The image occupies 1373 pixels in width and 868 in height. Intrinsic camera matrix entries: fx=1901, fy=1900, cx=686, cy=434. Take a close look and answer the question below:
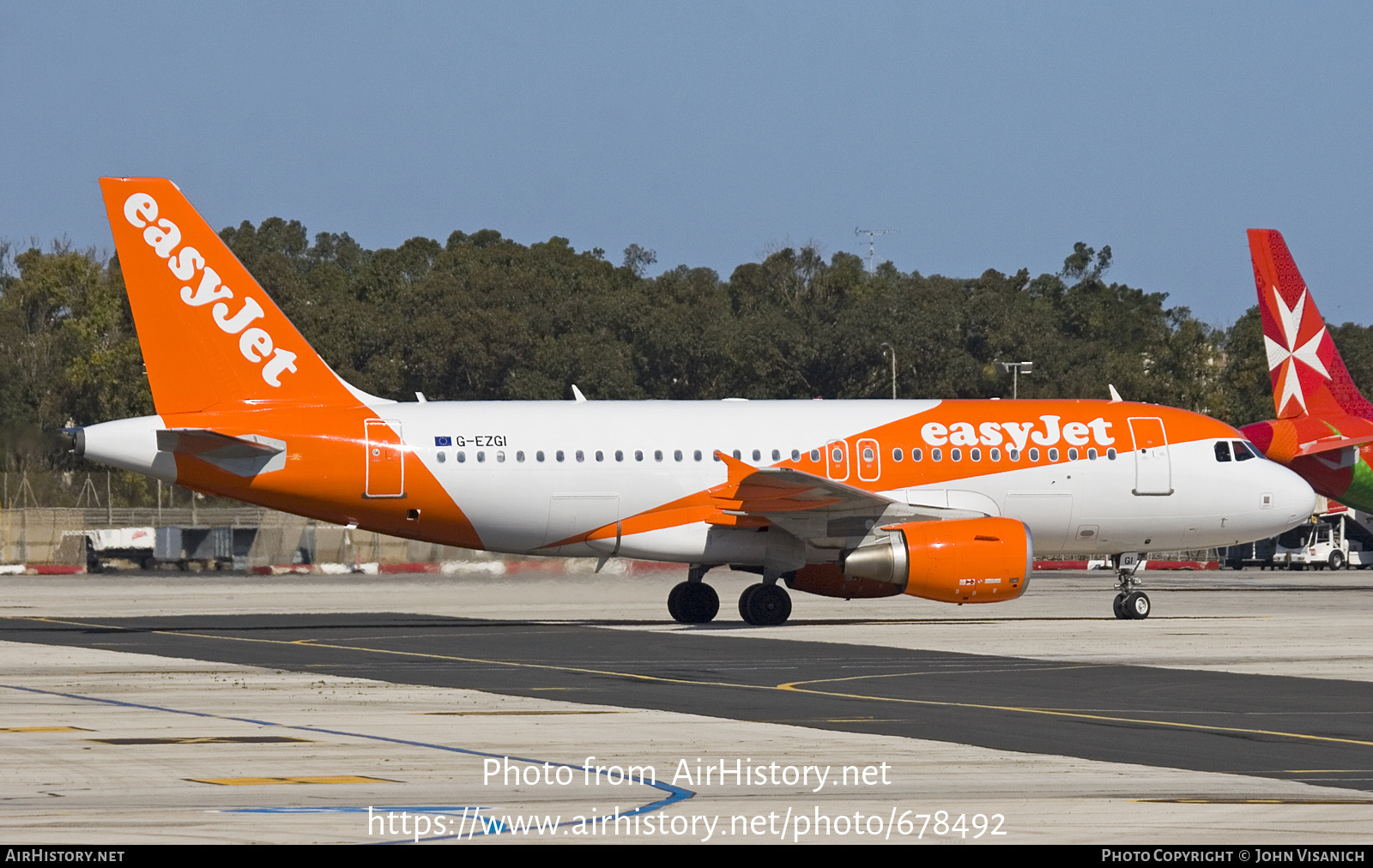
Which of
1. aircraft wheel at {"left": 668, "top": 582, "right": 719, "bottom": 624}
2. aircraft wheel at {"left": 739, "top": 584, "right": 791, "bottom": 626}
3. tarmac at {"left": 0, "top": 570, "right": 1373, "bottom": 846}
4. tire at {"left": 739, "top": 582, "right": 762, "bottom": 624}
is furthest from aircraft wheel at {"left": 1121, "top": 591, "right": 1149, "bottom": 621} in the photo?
aircraft wheel at {"left": 668, "top": 582, "right": 719, "bottom": 624}

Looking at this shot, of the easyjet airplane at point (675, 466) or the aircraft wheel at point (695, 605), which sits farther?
the aircraft wheel at point (695, 605)

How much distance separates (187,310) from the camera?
31266 millimetres

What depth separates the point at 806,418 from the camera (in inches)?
1319

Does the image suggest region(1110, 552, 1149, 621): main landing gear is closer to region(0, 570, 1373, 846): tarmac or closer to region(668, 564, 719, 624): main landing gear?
region(0, 570, 1373, 846): tarmac

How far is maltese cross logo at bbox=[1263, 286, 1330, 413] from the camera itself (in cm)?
4841

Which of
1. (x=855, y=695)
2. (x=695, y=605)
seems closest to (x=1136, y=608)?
(x=695, y=605)

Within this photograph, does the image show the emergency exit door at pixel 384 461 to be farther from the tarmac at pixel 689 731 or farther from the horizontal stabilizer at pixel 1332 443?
the horizontal stabilizer at pixel 1332 443

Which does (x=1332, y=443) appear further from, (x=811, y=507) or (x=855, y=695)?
(x=855, y=695)

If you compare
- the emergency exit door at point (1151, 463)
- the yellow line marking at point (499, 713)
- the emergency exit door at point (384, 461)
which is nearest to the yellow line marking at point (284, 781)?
the yellow line marking at point (499, 713)

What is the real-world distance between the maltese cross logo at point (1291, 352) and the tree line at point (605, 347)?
39.0 meters

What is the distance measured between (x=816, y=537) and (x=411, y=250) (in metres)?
103

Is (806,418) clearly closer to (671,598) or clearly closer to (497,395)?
(671,598)

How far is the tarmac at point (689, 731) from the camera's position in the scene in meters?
11.8
